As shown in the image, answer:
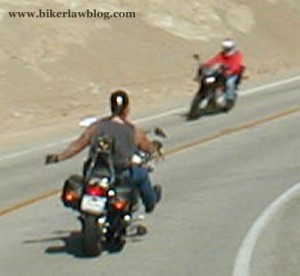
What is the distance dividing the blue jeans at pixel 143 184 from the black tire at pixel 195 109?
13.9 metres

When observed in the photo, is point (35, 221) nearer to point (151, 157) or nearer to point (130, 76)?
point (151, 157)

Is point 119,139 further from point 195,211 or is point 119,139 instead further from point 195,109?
point 195,109

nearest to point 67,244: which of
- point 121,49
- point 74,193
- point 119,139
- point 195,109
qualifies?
point 74,193

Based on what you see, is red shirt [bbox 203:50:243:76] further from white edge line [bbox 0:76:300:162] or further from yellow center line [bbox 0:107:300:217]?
white edge line [bbox 0:76:300:162]

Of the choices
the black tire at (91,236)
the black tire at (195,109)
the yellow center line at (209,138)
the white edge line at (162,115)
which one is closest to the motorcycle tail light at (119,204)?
the black tire at (91,236)

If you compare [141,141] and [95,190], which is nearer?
→ [95,190]

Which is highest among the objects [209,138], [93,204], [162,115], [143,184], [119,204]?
[93,204]

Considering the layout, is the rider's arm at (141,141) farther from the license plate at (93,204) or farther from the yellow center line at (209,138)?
the yellow center line at (209,138)

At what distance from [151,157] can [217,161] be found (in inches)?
320

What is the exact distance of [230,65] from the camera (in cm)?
2970

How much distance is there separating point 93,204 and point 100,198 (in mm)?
124

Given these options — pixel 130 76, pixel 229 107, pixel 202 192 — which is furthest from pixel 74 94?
pixel 202 192

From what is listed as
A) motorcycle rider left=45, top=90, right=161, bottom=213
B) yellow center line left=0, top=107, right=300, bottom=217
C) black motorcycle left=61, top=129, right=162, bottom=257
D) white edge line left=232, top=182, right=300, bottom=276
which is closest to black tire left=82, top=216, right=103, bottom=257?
black motorcycle left=61, top=129, right=162, bottom=257

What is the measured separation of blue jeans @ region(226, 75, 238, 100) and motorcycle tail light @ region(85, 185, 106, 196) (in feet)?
51.9
